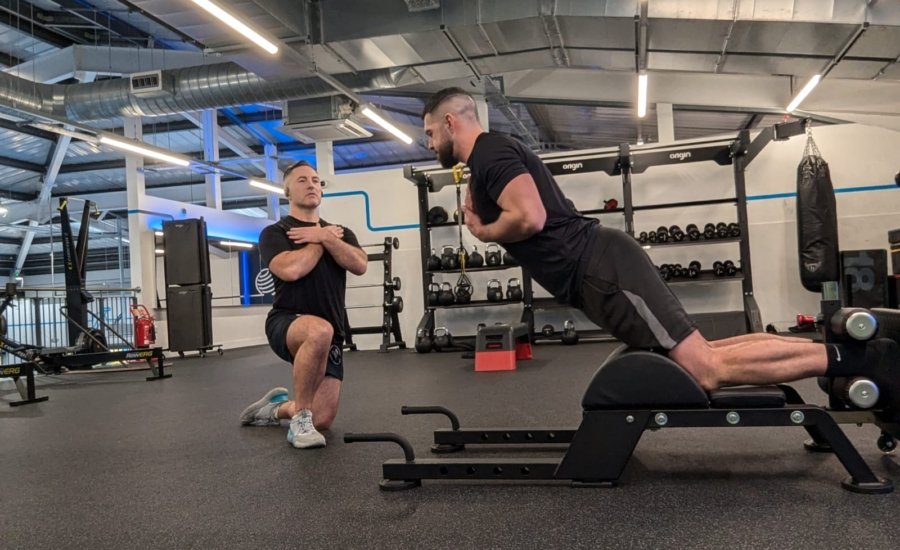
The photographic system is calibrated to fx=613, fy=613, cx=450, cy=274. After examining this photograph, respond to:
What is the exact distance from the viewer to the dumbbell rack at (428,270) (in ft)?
22.5

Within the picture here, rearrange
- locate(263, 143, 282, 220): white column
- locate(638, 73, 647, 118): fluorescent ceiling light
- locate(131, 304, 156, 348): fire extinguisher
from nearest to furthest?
locate(638, 73, 647, 118): fluorescent ceiling light → locate(131, 304, 156, 348): fire extinguisher → locate(263, 143, 282, 220): white column

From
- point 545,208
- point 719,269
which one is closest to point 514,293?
point 719,269

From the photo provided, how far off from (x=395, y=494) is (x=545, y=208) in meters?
0.92

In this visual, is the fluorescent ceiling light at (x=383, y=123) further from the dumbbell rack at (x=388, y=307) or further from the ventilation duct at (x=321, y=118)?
the dumbbell rack at (x=388, y=307)

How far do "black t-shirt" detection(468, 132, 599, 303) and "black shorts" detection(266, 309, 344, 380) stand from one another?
110cm

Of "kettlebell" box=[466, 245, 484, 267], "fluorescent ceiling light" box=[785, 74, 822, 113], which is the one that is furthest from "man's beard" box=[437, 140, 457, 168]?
"fluorescent ceiling light" box=[785, 74, 822, 113]

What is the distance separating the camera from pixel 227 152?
13438 mm

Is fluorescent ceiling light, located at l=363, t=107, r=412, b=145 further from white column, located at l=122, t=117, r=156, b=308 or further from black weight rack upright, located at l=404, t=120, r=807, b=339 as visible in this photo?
white column, located at l=122, t=117, r=156, b=308

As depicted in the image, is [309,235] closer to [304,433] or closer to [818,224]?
[304,433]

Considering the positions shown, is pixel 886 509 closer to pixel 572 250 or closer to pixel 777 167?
pixel 572 250

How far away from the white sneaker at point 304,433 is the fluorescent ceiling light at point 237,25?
3.63 m

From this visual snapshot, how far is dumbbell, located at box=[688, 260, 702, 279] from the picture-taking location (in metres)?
6.52

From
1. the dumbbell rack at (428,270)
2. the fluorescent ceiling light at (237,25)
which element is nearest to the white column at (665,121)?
the dumbbell rack at (428,270)

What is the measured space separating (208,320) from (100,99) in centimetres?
304
